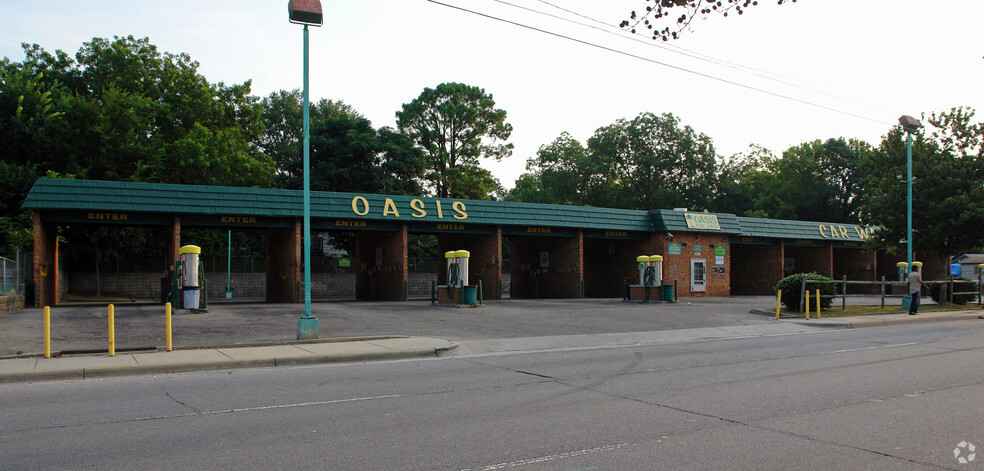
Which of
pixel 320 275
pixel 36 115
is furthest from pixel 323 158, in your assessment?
pixel 36 115

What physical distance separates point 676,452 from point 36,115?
40.6 metres

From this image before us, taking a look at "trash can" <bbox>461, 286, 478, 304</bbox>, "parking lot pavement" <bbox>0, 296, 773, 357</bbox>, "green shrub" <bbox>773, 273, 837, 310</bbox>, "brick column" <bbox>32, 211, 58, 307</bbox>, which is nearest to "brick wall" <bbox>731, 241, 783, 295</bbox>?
"parking lot pavement" <bbox>0, 296, 773, 357</bbox>

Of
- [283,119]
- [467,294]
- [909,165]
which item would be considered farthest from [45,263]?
[283,119]

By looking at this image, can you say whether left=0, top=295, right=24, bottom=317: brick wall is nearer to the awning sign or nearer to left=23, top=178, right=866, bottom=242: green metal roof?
left=23, top=178, right=866, bottom=242: green metal roof

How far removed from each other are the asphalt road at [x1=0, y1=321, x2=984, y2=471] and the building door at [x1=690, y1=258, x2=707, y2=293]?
24.0m

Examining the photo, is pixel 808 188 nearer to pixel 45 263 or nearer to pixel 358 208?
pixel 358 208

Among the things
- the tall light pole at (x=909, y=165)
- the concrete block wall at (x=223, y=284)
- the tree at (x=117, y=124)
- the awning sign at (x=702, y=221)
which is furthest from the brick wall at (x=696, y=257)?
the tree at (x=117, y=124)

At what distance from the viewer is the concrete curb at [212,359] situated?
10.6 m

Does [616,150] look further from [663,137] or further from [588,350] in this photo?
[588,350]

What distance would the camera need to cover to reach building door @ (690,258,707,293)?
36.3m

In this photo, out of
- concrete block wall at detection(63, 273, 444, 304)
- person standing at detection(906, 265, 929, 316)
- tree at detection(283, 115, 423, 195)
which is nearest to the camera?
person standing at detection(906, 265, 929, 316)

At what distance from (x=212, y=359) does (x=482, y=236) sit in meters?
21.5

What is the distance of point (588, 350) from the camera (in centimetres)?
1470

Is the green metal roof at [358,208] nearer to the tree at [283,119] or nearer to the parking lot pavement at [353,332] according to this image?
the parking lot pavement at [353,332]
